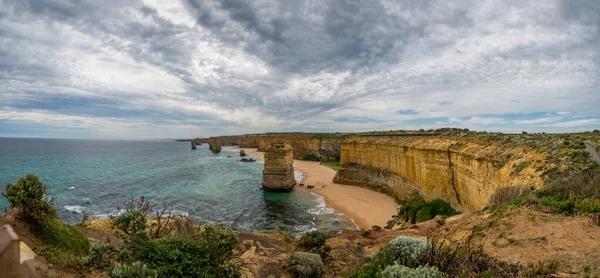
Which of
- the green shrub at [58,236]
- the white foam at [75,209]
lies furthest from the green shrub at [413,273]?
the white foam at [75,209]

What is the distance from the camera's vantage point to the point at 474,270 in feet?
21.2

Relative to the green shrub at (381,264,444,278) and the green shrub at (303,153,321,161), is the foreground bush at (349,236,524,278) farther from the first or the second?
the green shrub at (303,153,321,161)

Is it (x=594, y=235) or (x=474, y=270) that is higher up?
(x=594, y=235)

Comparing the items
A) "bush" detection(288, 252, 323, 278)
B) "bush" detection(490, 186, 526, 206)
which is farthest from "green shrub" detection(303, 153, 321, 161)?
"bush" detection(288, 252, 323, 278)

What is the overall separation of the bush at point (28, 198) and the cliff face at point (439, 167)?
725 inches

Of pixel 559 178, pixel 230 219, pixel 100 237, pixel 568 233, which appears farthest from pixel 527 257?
pixel 230 219

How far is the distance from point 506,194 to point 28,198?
17980mm

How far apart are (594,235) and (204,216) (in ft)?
83.0

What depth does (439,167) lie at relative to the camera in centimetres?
2244

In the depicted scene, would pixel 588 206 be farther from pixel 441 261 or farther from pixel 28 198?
pixel 28 198

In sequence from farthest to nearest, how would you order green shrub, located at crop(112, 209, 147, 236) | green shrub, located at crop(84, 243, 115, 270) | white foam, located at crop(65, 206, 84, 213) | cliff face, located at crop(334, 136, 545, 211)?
white foam, located at crop(65, 206, 84, 213), cliff face, located at crop(334, 136, 545, 211), green shrub, located at crop(112, 209, 147, 236), green shrub, located at crop(84, 243, 115, 270)

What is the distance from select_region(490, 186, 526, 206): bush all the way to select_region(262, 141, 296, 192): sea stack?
24.0m

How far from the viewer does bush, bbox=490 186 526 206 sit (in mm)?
12125

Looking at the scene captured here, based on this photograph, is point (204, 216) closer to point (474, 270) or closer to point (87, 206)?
point (87, 206)
